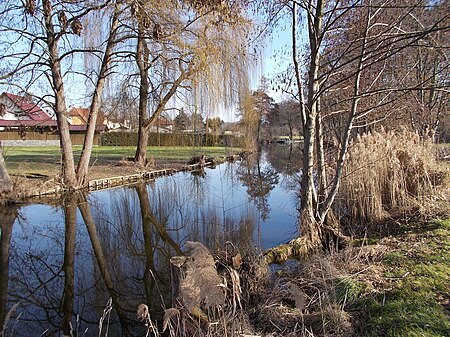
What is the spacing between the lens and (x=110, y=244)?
Answer: 5.81m

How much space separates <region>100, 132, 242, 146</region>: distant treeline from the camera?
17.0 meters

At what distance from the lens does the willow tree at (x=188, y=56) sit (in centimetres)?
A: 844

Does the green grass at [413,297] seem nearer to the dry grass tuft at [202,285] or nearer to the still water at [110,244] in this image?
the dry grass tuft at [202,285]

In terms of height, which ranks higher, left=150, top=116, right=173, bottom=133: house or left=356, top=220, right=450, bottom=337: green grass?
left=150, top=116, right=173, bottom=133: house

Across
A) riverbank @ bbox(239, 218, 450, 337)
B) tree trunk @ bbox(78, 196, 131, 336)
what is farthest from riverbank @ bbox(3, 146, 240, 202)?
riverbank @ bbox(239, 218, 450, 337)

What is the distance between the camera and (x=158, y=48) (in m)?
10.1

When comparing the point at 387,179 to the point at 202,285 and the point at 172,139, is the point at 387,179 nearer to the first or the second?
the point at 202,285

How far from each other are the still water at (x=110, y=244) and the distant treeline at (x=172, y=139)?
6.49m

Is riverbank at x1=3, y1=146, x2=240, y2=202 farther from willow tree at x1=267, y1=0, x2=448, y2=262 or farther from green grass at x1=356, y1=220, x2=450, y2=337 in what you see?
green grass at x1=356, y1=220, x2=450, y2=337

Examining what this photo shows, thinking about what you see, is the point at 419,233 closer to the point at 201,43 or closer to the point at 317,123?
the point at 317,123

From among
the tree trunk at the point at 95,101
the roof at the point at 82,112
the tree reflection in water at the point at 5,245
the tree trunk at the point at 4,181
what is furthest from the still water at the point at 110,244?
the roof at the point at 82,112

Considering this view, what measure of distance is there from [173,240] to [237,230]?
51.1 inches

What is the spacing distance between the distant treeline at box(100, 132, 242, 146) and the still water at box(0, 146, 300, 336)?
649 cm

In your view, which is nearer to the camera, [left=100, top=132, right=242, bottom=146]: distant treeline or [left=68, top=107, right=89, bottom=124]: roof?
[left=68, top=107, right=89, bottom=124]: roof
